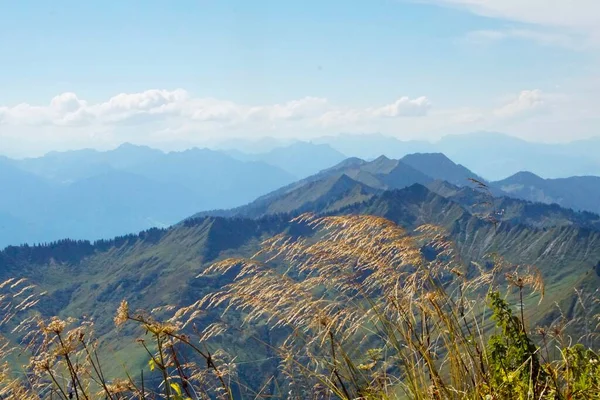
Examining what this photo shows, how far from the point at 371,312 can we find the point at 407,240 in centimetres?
68

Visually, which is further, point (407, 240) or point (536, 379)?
point (407, 240)

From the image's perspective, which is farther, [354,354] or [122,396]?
[354,354]

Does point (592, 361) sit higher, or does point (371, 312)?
point (371, 312)

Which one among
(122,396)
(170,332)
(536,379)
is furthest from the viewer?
(122,396)

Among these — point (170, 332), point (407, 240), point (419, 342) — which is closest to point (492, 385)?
point (419, 342)

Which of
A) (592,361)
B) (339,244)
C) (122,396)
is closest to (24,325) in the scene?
(122,396)

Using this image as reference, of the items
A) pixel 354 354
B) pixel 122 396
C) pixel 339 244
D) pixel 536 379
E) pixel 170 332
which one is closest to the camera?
pixel 170 332

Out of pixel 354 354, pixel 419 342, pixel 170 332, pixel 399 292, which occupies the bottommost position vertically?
pixel 354 354

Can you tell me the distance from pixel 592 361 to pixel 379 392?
69.9 inches

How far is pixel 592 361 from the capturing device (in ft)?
14.5

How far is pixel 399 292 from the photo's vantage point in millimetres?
4707

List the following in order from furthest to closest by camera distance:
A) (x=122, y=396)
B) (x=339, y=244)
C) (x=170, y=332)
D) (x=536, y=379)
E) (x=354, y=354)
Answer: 1. (x=354, y=354)
2. (x=339, y=244)
3. (x=122, y=396)
4. (x=536, y=379)
5. (x=170, y=332)

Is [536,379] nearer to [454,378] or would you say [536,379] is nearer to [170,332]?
[454,378]

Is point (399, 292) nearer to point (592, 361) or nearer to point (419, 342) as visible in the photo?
point (419, 342)
